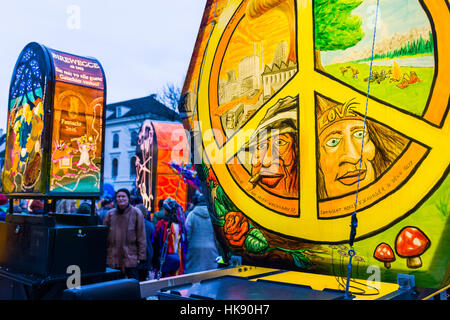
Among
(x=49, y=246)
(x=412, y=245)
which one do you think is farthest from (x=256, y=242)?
(x=49, y=246)

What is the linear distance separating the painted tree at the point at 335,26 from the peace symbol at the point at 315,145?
0.17ft

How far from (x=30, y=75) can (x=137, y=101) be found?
117ft

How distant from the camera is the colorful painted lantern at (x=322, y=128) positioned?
2012 millimetres

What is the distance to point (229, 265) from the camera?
2.92 metres

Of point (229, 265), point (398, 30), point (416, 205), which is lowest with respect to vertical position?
point (229, 265)

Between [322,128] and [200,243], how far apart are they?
3571mm

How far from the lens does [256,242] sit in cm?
277

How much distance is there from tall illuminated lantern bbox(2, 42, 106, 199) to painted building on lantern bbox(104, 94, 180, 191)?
3064cm

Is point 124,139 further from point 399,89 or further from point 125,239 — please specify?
point 399,89

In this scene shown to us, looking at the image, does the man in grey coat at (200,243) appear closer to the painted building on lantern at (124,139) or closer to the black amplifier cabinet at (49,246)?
the black amplifier cabinet at (49,246)

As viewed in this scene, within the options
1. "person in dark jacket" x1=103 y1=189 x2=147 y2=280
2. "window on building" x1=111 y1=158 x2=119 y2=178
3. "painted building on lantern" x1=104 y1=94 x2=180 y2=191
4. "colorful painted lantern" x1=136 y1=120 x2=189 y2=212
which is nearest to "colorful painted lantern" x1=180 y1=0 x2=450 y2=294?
"person in dark jacket" x1=103 y1=189 x2=147 y2=280

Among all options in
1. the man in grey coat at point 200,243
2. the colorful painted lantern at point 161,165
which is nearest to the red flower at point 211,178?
the man in grey coat at point 200,243
